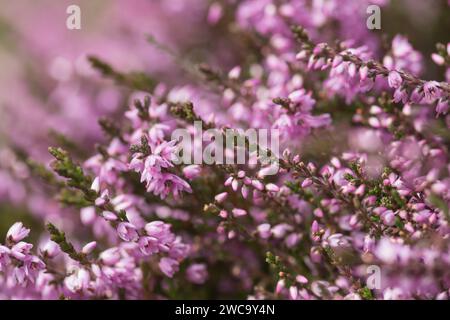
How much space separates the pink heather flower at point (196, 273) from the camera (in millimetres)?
2371

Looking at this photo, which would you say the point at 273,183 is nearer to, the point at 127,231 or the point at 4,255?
the point at 127,231

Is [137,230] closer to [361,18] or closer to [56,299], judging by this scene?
[56,299]

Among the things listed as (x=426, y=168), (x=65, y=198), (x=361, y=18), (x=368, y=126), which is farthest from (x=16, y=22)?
(x=426, y=168)

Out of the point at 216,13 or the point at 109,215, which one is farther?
the point at 216,13

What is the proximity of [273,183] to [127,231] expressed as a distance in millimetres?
694

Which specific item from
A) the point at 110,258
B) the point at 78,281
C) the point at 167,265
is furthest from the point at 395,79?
the point at 78,281

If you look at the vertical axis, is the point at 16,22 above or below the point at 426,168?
above

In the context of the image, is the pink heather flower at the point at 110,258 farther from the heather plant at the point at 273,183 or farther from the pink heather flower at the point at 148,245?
the pink heather flower at the point at 148,245

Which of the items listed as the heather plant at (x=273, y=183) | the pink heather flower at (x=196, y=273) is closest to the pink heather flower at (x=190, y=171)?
the heather plant at (x=273, y=183)

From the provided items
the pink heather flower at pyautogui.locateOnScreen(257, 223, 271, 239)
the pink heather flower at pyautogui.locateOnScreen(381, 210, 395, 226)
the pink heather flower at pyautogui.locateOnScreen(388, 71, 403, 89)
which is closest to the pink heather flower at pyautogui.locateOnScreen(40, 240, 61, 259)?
the pink heather flower at pyautogui.locateOnScreen(257, 223, 271, 239)

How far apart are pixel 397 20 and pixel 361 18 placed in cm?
36

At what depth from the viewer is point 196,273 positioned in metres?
2.38
